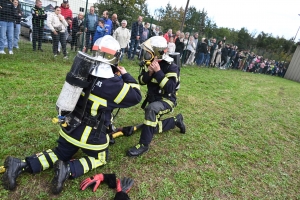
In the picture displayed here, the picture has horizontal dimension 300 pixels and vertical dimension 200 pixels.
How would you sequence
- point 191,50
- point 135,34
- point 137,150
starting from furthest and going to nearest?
point 191,50 → point 135,34 → point 137,150

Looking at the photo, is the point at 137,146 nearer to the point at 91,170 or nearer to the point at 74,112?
the point at 91,170

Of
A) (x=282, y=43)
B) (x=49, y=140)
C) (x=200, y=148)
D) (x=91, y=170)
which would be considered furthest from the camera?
(x=282, y=43)

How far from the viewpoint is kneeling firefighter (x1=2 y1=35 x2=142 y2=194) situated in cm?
230

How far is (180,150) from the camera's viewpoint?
3.79 m

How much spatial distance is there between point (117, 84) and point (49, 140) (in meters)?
1.61

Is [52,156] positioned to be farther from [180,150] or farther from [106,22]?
[106,22]

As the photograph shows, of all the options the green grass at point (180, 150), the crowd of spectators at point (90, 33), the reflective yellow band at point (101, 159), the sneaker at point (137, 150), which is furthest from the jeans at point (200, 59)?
the reflective yellow band at point (101, 159)

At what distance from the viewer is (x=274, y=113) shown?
23.6 feet

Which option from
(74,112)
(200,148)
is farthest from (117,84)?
(200,148)

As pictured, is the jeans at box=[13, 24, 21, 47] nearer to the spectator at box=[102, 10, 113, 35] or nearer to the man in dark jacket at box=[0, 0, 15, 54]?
the man in dark jacket at box=[0, 0, 15, 54]

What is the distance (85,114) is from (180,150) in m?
1.91

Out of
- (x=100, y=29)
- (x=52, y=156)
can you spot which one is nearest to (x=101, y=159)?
(x=52, y=156)

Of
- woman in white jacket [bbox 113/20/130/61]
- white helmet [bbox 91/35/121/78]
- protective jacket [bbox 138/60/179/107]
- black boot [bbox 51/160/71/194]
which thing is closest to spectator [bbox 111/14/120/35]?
woman in white jacket [bbox 113/20/130/61]

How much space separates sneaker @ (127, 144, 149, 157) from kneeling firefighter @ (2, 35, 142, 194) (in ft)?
2.14
